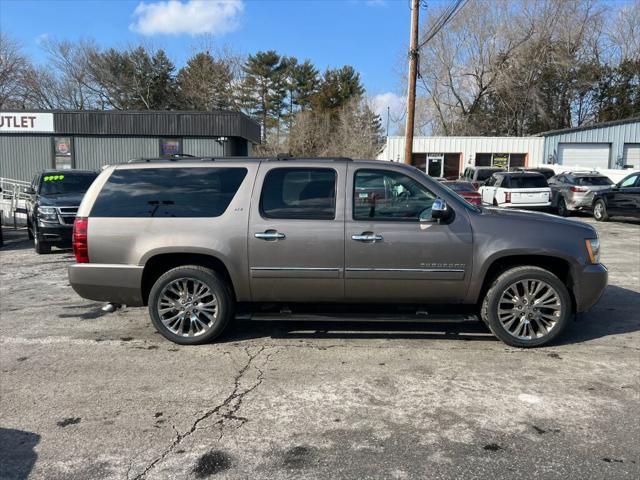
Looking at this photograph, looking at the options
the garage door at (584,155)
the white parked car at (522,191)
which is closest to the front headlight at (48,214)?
the white parked car at (522,191)

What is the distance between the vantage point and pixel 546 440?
3.51 meters

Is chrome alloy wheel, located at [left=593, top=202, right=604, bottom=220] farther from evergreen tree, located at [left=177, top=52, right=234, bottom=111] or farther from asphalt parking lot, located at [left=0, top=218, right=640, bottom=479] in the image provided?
evergreen tree, located at [left=177, top=52, right=234, bottom=111]

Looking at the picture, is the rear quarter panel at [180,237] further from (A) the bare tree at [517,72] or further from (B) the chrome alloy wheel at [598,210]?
(A) the bare tree at [517,72]

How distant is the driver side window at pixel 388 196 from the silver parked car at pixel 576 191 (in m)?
15.9

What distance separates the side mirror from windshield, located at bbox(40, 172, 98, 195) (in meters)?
9.55

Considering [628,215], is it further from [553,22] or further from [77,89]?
[77,89]

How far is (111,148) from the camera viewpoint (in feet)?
78.3

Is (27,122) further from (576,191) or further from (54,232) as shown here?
(576,191)

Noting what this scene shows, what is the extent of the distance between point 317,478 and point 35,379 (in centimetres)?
288

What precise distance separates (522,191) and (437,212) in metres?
14.2

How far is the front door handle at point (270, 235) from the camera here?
516 cm

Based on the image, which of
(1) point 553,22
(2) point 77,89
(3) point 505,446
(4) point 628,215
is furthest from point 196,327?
(2) point 77,89

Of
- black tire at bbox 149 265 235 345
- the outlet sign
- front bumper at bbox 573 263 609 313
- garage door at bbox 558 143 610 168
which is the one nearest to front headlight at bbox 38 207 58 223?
black tire at bbox 149 265 235 345

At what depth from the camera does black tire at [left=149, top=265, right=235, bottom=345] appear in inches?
208
